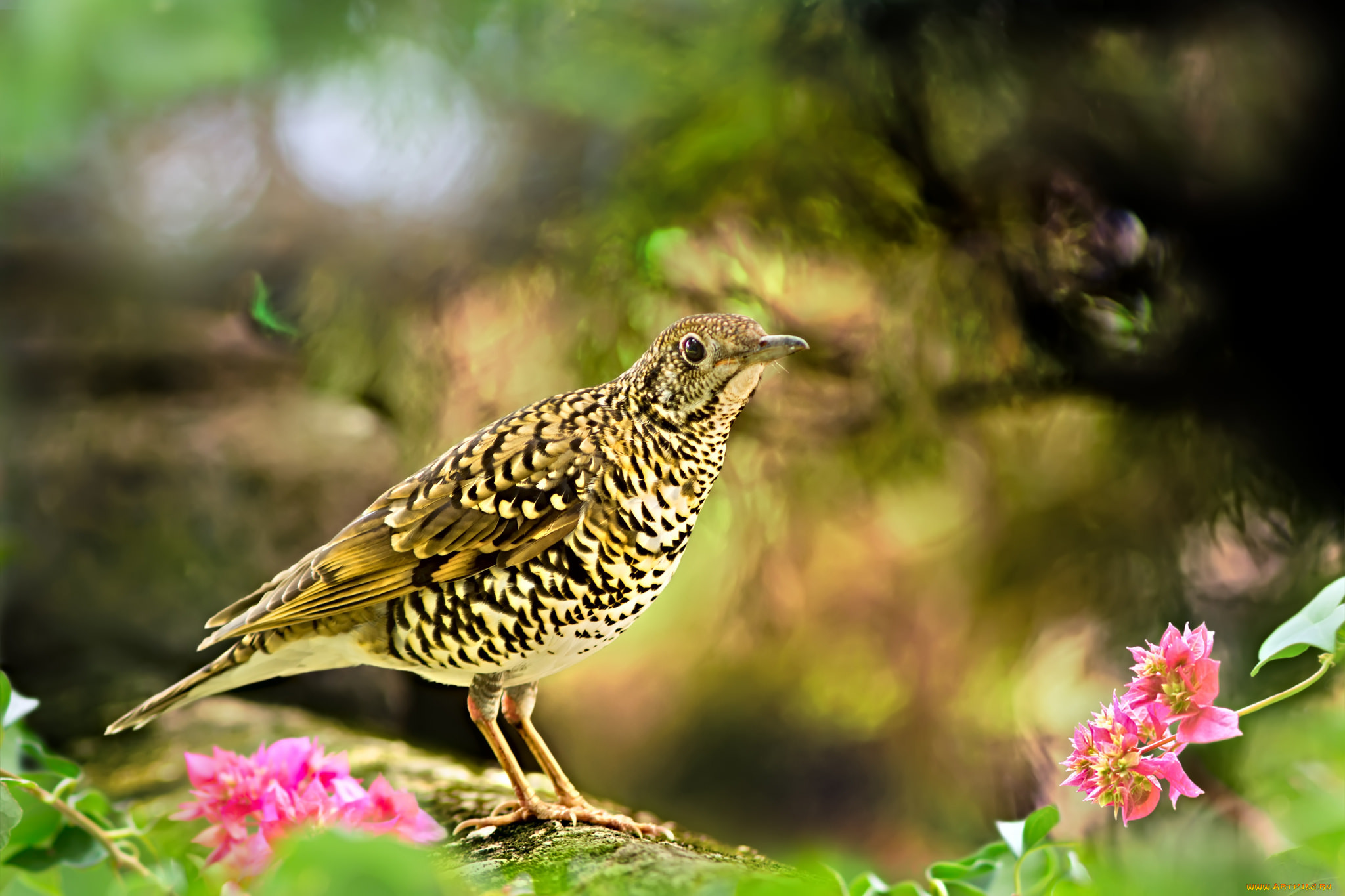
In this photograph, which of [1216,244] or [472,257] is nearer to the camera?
[1216,244]

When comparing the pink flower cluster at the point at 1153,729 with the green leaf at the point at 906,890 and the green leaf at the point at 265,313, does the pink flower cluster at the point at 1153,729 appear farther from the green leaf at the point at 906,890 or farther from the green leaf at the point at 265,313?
the green leaf at the point at 265,313

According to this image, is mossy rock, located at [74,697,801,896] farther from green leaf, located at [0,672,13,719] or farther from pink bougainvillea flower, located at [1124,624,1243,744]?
green leaf, located at [0,672,13,719]

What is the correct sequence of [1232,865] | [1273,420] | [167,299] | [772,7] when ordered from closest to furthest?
1. [1232,865]
2. [1273,420]
3. [772,7]
4. [167,299]

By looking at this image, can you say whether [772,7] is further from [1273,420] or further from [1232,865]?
[1232,865]

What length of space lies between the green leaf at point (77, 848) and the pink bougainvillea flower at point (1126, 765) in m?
0.68

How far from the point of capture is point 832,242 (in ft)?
4.95

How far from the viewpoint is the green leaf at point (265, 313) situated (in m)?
1.72

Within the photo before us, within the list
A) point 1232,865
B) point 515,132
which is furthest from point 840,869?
point 515,132

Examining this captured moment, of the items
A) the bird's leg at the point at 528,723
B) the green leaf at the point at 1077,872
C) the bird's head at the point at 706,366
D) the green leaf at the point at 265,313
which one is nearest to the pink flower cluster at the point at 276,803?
the bird's leg at the point at 528,723

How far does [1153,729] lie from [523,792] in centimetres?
54

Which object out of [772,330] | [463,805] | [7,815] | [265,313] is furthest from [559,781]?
[265,313]

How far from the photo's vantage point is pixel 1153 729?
21.6 inches

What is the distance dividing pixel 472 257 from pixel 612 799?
0.92m

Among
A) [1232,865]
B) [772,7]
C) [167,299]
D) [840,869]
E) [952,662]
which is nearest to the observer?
[1232,865]
